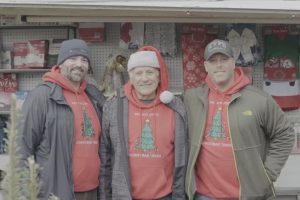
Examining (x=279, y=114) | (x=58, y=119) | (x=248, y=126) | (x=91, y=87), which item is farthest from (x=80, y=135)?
(x=279, y=114)

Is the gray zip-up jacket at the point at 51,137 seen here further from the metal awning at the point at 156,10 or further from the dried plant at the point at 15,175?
the dried plant at the point at 15,175

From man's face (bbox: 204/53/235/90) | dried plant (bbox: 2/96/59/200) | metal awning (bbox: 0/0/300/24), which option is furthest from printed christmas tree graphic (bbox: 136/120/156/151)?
dried plant (bbox: 2/96/59/200)

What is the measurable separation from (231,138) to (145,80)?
0.52m

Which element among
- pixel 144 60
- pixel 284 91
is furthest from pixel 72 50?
pixel 284 91

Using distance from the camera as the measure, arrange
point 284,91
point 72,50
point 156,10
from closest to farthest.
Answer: point 72,50
point 156,10
point 284,91

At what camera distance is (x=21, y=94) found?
3.76m

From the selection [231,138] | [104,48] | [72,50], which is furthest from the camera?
[104,48]

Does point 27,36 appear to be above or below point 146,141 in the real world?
above

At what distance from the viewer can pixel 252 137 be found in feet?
8.05

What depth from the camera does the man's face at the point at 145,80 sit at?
2.48 meters

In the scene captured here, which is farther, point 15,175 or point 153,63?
point 153,63

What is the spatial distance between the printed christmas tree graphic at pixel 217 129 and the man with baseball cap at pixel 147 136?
6.1 inches

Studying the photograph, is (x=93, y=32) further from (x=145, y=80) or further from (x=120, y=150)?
(x=120, y=150)

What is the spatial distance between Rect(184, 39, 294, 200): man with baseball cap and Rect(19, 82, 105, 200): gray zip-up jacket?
62 centimetres
